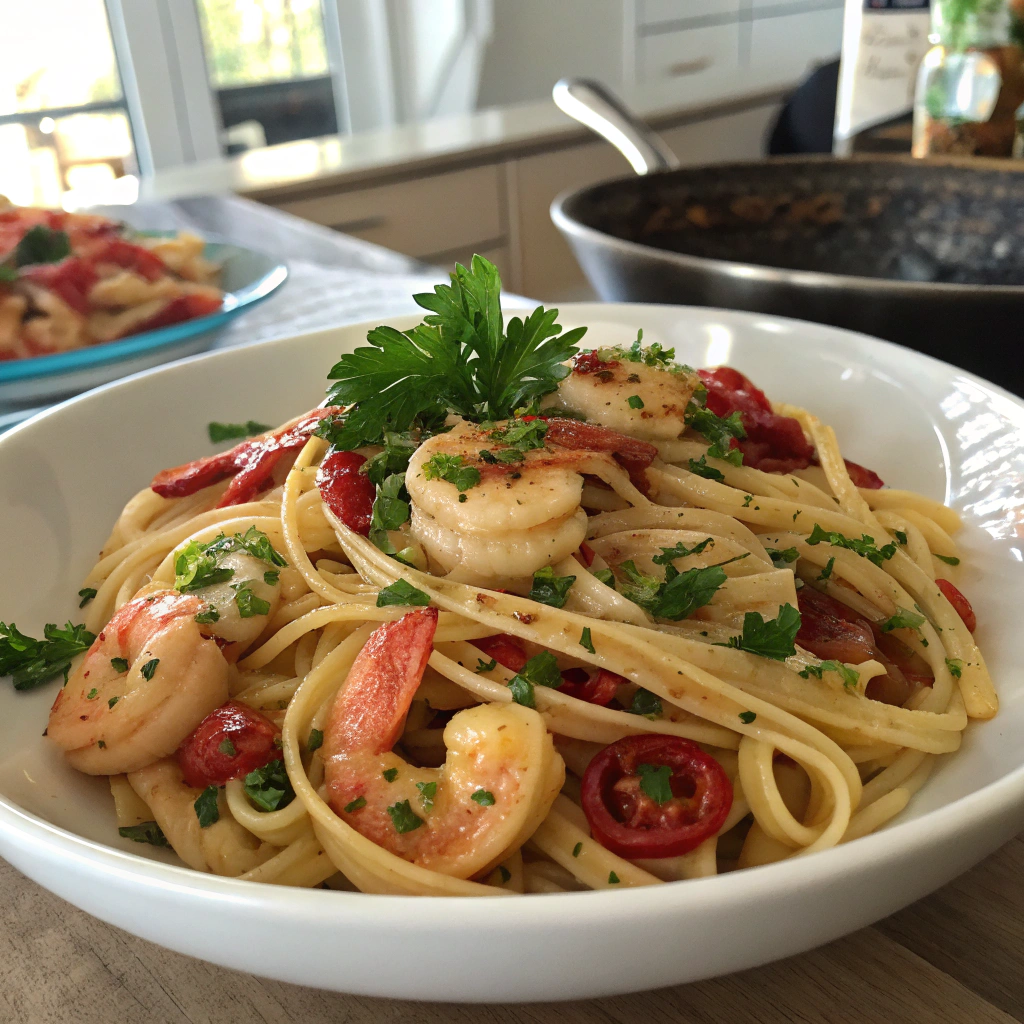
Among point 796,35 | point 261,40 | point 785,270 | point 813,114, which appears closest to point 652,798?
point 785,270

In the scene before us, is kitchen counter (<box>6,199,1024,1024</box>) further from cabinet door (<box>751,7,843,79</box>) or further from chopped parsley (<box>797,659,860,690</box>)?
cabinet door (<box>751,7,843,79</box>)

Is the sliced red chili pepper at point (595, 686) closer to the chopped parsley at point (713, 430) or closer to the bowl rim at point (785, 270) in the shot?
the chopped parsley at point (713, 430)

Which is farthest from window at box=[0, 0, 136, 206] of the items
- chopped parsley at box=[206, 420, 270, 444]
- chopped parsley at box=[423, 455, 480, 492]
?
chopped parsley at box=[423, 455, 480, 492]

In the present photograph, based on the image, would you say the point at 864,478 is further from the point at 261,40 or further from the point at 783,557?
the point at 261,40

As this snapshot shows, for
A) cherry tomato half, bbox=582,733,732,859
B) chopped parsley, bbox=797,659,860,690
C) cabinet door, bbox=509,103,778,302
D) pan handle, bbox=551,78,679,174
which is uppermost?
pan handle, bbox=551,78,679,174

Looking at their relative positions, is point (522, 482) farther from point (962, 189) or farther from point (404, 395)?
point (962, 189)

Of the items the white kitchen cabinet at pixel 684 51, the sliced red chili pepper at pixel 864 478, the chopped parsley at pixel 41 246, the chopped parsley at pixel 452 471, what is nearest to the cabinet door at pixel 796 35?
the white kitchen cabinet at pixel 684 51
